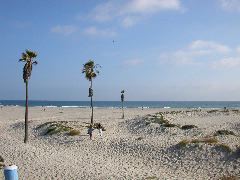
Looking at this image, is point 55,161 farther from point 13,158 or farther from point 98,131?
point 98,131

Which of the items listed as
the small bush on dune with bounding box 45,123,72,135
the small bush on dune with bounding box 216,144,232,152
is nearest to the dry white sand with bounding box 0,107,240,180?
the small bush on dune with bounding box 216,144,232,152

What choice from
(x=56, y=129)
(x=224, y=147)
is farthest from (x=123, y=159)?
(x=56, y=129)

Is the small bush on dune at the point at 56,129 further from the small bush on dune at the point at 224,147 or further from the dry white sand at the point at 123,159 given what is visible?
the small bush on dune at the point at 224,147

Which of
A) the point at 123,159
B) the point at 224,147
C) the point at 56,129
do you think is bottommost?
the point at 123,159

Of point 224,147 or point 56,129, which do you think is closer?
point 224,147

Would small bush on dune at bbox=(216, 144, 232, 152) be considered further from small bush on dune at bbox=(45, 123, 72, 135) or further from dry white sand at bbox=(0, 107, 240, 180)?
small bush on dune at bbox=(45, 123, 72, 135)

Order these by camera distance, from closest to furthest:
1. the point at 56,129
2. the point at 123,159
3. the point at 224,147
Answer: the point at 224,147 < the point at 123,159 < the point at 56,129

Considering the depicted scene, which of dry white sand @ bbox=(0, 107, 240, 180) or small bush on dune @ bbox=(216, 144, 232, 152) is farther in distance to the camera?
small bush on dune @ bbox=(216, 144, 232, 152)

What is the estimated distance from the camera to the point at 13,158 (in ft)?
86.8

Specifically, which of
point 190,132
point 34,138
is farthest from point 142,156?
point 34,138

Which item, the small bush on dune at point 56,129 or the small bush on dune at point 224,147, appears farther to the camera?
the small bush on dune at point 56,129

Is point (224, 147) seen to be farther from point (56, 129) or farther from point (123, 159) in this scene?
point (56, 129)

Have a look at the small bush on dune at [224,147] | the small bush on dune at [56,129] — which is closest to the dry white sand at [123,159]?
the small bush on dune at [224,147]

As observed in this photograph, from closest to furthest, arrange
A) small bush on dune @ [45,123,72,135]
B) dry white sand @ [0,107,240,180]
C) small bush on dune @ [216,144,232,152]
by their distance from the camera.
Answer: dry white sand @ [0,107,240,180] < small bush on dune @ [216,144,232,152] < small bush on dune @ [45,123,72,135]
